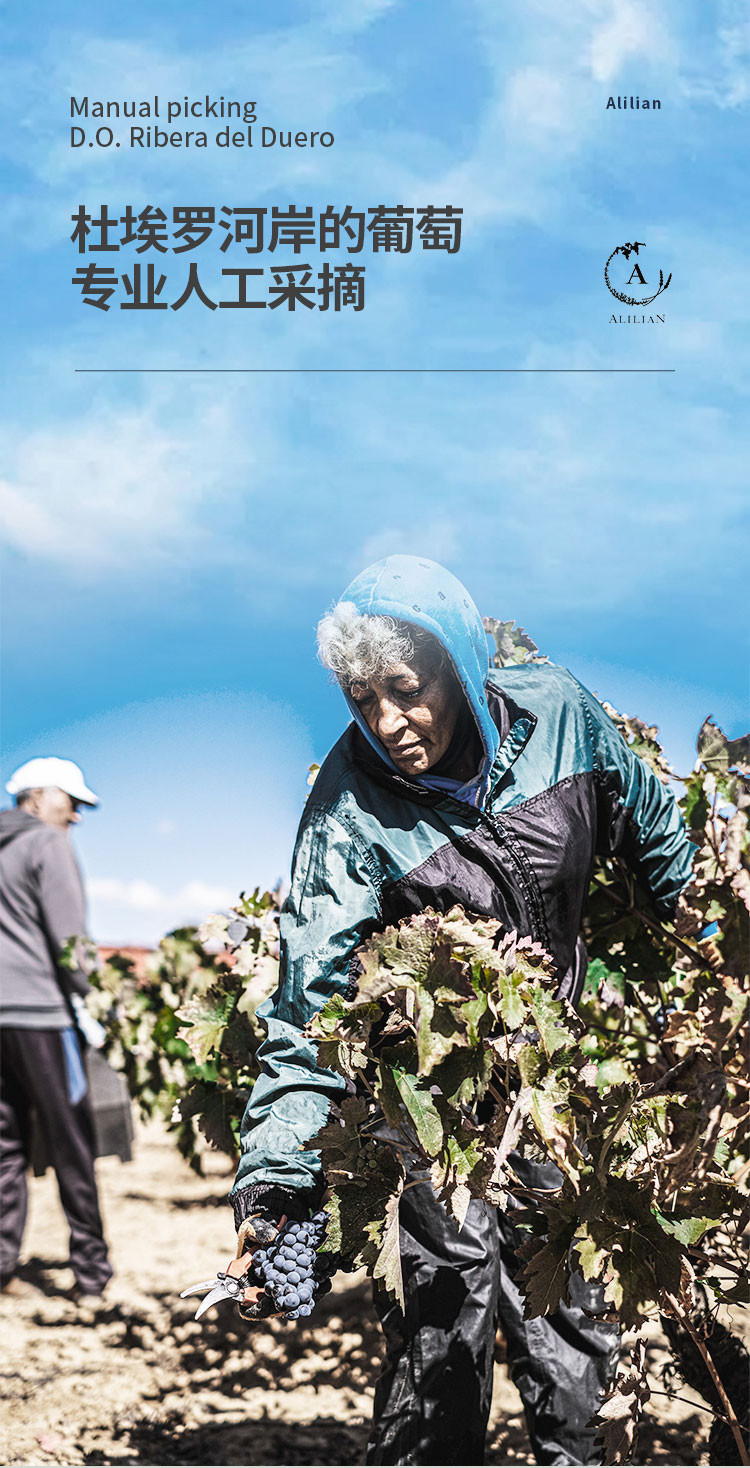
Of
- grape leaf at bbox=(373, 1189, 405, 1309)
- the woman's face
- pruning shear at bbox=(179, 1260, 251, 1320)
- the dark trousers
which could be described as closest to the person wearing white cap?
the dark trousers

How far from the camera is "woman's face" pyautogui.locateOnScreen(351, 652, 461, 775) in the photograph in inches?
82.7

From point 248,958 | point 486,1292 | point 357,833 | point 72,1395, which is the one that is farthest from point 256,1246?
point 72,1395

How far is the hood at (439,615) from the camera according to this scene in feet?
6.75

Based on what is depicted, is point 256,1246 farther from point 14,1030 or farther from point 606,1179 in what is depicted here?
point 14,1030

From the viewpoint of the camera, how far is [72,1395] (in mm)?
3531

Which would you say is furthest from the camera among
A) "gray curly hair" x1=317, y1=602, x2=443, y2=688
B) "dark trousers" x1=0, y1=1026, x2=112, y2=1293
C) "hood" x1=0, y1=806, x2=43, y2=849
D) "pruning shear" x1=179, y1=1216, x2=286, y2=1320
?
"hood" x1=0, y1=806, x2=43, y2=849

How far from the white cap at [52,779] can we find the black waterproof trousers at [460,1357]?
3.05 meters

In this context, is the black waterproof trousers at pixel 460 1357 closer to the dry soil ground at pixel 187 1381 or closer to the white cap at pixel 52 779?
the dry soil ground at pixel 187 1381

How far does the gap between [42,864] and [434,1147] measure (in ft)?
10.6

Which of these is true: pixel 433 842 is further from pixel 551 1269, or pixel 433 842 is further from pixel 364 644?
pixel 551 1269

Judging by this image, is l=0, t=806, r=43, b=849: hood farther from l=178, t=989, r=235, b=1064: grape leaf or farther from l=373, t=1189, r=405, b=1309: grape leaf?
l=373, t=1189, r=405, b=1309: grape leaf

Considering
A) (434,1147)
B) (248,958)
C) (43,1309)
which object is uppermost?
(248,958)

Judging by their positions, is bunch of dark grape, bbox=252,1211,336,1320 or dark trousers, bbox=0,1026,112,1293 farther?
dark trousers, bbox=0,1026,112,1293

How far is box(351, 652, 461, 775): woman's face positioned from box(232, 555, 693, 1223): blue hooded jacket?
28 mm
